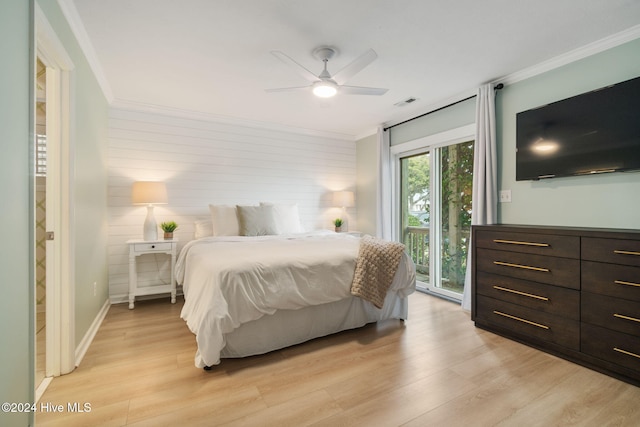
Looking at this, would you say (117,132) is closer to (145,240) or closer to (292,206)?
(145,240)

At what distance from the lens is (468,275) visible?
3102 millimetres

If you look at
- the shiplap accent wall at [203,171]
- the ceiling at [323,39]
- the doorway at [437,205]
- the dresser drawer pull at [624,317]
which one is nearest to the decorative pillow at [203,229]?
the shiplap accent wall at [203,171]

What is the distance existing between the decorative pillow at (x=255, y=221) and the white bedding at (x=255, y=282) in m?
0.69

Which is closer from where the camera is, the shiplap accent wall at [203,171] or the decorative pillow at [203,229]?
the shiplap accent wall at [203,171]

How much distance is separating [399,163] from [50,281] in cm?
413

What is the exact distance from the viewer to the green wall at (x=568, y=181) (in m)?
2.21

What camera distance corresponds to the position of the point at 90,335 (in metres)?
2.42

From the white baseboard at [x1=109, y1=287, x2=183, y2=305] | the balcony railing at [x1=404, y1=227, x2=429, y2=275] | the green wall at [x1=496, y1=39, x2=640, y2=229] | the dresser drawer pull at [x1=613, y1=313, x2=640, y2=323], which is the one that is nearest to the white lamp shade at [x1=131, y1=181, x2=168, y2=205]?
the white baseboard at [x1=109, y1=287, x2=183, y2=305]

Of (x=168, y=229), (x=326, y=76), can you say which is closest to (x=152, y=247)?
(x=168, y=229)

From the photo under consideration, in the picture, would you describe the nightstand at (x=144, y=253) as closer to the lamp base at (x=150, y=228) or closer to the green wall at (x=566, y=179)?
the lamp base at (x=150, y=228)

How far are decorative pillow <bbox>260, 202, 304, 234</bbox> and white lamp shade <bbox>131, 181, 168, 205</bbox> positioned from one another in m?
1.22

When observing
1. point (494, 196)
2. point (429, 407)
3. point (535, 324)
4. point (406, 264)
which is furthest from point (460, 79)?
point (429, 407)

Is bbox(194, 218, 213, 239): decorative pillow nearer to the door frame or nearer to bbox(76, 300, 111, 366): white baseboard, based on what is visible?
bbox(76, 300, 111, 366): white baseboard

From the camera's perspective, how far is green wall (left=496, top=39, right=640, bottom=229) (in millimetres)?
2209
